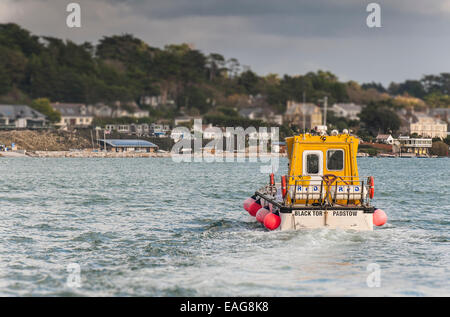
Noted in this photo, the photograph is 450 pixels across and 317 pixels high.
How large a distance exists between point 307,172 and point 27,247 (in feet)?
33.0

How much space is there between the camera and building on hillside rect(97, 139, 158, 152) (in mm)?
154875

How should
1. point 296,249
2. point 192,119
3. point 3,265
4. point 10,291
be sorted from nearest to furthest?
1. point 10,291
2. point 3,265
3. point 296,249
4. point 192,119

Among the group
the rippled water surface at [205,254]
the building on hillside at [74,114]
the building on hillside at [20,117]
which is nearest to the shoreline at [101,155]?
the building on hillside at [20,117]

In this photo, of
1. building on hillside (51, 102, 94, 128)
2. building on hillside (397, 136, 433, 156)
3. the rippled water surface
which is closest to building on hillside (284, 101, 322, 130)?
building on hillside (397, 136, 433, 156)

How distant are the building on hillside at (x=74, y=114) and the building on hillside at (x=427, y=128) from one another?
270 feet

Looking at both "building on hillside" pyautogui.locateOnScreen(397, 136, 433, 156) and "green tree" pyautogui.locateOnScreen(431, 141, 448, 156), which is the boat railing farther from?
"green tree" pyautogui.locateOnScreen(431, 141, 448, 156)

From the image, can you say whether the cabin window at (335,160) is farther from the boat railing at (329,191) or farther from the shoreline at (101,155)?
the shoreline at (101,155)

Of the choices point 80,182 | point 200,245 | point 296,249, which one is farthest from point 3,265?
point 80,182

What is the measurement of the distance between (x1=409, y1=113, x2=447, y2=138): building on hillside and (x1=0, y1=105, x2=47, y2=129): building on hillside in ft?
299

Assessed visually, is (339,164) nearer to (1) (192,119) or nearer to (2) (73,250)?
(2) (73,250)

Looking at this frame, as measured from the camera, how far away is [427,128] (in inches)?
7343

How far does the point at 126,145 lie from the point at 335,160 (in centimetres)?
13249

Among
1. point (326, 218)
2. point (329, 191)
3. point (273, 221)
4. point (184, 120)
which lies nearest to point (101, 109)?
point (184, 120)

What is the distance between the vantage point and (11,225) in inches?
1169
